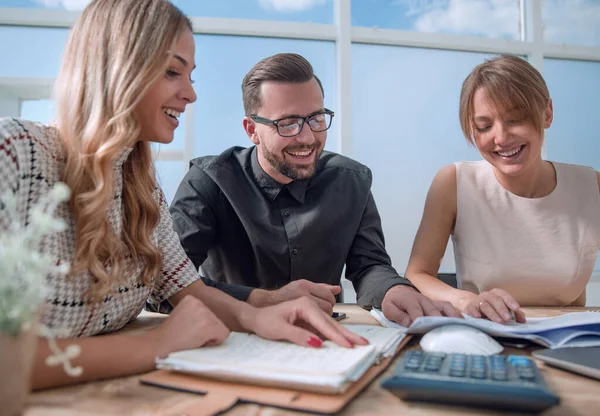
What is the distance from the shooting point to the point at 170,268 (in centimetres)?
114

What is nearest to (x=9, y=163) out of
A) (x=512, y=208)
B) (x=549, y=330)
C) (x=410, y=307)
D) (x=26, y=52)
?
(x=410, y=307)

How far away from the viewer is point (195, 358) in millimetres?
680

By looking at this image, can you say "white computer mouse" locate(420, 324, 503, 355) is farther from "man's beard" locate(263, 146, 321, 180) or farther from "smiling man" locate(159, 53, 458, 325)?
"man's beard" locate(263, 146, 321, 180)

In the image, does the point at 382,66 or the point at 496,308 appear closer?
the point at 496,308

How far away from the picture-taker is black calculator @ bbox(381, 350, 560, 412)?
0.53 m

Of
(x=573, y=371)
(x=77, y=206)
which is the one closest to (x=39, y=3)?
(x=77, y=206)

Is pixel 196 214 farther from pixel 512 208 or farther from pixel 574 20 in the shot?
pixel 574 20

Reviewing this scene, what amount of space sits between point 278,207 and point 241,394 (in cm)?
122

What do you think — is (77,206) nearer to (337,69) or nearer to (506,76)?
(506,76)

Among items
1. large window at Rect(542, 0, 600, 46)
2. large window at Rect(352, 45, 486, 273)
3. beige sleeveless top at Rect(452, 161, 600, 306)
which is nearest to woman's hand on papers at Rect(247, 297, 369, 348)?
beige sleeveless top at Rect(452, 161, 600, 306)

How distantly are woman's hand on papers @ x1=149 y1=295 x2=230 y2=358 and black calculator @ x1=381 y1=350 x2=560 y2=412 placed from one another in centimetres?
30

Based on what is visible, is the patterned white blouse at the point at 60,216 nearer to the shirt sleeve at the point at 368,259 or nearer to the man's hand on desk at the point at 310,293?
the man's hand on desk at the point at 310,293

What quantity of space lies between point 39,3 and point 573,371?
3.86 meters

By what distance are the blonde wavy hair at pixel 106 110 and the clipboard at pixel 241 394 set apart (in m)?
0.29
